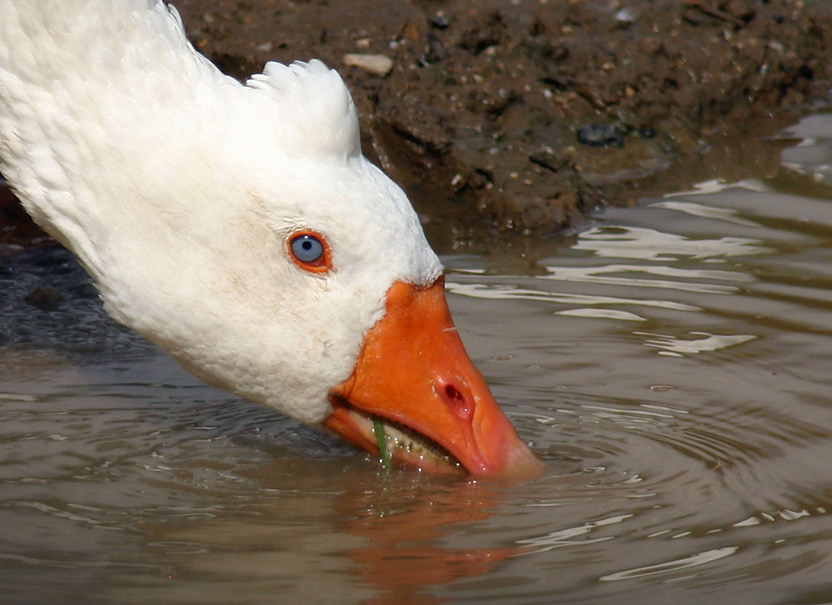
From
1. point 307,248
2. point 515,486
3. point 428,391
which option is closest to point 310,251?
point 307,248

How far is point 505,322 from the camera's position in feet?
18.2

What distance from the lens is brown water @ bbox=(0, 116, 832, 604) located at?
3473 mm

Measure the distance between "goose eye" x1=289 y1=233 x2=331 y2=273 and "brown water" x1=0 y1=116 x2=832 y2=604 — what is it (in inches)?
29.9

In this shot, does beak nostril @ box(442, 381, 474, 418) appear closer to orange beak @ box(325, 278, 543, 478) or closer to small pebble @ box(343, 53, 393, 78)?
orange beak @ box(325, 278, 543, 478)

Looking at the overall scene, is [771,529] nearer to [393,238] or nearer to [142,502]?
[393,238]

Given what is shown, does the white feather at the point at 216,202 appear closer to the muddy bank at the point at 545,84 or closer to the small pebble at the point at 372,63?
the muddy bank at the point at 545,84

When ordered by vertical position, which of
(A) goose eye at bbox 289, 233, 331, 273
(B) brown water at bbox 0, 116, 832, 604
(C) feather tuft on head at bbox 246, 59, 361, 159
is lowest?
(B) brown water at bbox 0, 116, 832, 604

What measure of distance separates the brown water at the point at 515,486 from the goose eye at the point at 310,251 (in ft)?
2.49

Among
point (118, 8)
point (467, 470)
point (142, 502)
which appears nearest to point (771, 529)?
point (467, 470)

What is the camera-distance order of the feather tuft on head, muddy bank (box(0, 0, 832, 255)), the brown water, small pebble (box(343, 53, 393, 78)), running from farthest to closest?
small pebble (box(343, 53, 393, 78)) → muddy bank (box(0, 0, 832, 255)) → the feather tuft on head → the brown water

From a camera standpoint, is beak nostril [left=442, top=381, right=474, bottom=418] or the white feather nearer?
the white feather

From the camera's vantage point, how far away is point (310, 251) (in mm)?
3789

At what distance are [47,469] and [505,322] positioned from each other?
2.11m

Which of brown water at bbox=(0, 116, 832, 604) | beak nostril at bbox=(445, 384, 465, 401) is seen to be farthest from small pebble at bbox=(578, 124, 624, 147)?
beak nostril at bbox=(445, 384, 465, 401)
